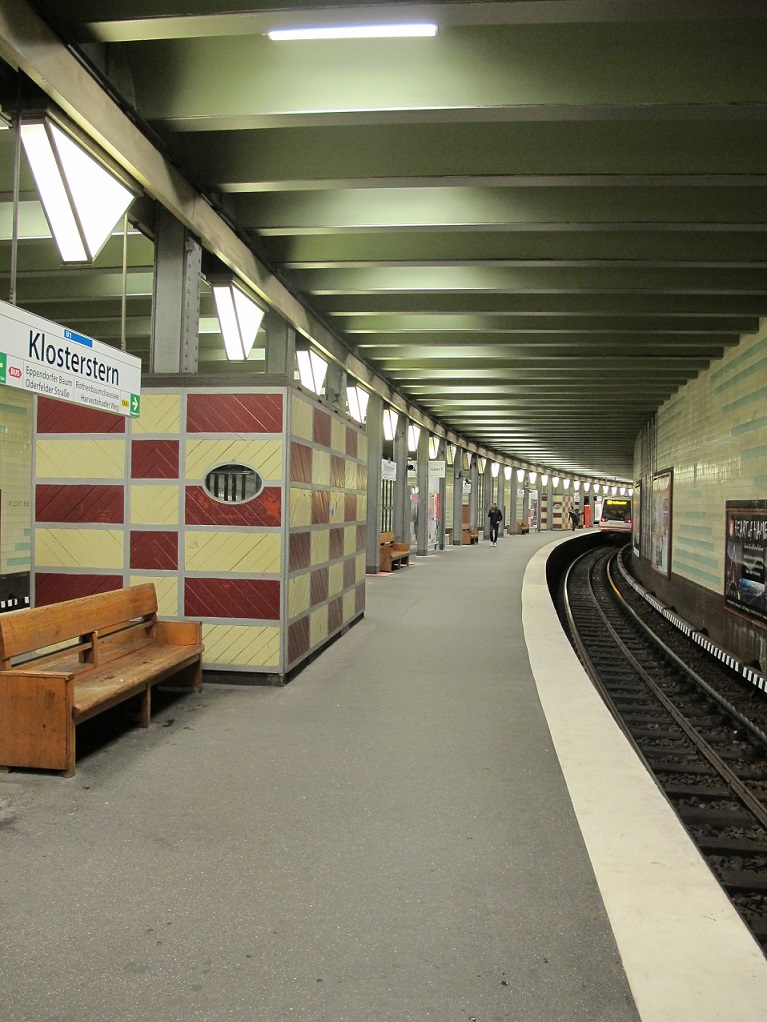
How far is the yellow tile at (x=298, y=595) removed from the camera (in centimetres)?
597

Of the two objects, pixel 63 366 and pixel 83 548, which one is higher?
pixel 63 366

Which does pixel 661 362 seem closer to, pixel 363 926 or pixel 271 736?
pixel 271 736

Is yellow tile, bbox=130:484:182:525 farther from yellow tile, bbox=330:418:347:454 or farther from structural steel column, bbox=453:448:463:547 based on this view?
structural steel column, bbox=453:448:463:547

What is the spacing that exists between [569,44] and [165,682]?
16.6ft

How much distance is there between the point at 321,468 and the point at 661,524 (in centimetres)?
1191

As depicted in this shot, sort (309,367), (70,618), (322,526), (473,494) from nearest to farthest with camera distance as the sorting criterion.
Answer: (70,618)
(322,526)
(309,367)
(473,494)

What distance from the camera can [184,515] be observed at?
587 cm

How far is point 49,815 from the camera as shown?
3.36 meters

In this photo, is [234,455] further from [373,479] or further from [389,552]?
[389,552]

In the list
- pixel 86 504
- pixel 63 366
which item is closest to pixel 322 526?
pixel 86 504

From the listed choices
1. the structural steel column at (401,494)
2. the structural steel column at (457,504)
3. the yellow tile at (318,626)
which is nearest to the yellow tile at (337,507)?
the yellow tile at (318,626)

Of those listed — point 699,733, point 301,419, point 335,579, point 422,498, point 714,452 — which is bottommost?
point 699,733

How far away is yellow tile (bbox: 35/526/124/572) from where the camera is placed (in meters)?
5.95

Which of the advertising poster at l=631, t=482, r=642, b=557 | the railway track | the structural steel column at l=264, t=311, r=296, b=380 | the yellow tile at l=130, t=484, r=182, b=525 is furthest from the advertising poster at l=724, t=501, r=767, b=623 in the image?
the advertising poster at l=631, t=482, r=642, b=557
